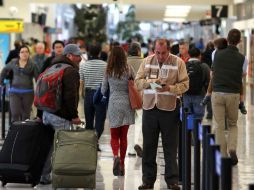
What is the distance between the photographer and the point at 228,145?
511 inches

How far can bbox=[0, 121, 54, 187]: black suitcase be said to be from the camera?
10367 mm

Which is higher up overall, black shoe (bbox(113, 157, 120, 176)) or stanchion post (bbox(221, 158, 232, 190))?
stanchion post (bbox(221, 158, 232, 190))

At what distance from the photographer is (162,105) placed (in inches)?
407

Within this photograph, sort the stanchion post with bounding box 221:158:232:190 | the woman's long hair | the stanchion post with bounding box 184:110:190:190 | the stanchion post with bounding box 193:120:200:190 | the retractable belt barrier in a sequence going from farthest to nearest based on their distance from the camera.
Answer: the woman's long hair → the stanchion post with bounding box 184:110:190:190 → the stanchion post with bounding box 193:120:200:190 → the retractable belt barrier → the stanchion post with bounding box 221:158:232:190

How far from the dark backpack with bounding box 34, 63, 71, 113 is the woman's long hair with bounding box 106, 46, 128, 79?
1.24 metres

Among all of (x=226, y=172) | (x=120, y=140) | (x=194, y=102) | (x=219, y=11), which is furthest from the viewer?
(x=219, y=11)

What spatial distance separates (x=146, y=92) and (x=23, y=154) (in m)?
1.66

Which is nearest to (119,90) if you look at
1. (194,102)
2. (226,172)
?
(194,102)

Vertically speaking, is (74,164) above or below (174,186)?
above

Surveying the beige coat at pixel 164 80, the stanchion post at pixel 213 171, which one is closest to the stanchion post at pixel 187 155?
the beige coat at pixel 164 80

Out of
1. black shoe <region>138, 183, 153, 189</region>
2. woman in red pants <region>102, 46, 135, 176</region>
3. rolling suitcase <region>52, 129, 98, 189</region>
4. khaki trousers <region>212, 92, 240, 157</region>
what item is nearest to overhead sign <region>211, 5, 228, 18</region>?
khaki trousers <region>212, 92, 240, 157</region>

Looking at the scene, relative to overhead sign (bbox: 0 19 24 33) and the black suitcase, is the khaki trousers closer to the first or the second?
the black suitcase

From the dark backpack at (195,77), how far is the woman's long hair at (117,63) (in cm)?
369

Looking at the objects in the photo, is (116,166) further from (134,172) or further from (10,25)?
(10,25)
